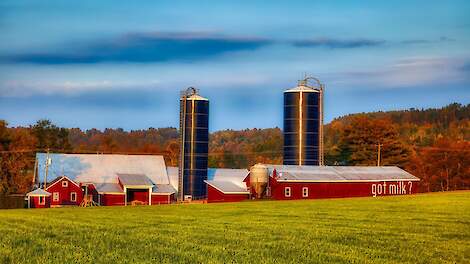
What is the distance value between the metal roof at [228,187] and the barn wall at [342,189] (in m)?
4.21

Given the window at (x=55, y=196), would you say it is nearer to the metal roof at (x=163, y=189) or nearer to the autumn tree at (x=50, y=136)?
the metal roof at (x=163, y=189)

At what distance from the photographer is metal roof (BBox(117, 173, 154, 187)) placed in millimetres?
69688

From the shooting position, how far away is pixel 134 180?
7069 cm

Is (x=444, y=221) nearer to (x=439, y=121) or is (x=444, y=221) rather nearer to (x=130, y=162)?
(x=130, y=162)

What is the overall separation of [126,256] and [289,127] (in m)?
63.1

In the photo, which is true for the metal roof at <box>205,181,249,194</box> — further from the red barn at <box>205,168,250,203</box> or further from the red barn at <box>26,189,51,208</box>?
the red barn at <box>26,189,51,208</box>

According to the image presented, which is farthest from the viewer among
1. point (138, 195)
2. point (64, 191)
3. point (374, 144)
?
point (374, 144)

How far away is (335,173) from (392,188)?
27.3ft

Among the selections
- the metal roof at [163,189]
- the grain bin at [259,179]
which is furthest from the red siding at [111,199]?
the grain bin at [259,179]

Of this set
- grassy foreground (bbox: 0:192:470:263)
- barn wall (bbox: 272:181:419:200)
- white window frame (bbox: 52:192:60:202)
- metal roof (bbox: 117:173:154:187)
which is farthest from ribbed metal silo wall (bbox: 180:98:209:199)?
grassy foreground (bbox: 0:192:470:263)

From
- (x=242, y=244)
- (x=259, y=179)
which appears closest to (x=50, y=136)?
(x=259, y=179)

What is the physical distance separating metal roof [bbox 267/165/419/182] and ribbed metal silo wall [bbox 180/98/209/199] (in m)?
8.98

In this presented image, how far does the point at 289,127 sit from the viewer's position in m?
75.1

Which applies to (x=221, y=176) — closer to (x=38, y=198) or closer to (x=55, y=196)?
(x=55, y=196)
